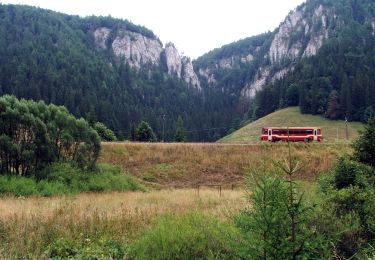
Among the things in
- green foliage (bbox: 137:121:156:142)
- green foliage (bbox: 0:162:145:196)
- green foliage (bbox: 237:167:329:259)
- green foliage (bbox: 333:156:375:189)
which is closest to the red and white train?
green foliage (bbox: 0:162:145:196)

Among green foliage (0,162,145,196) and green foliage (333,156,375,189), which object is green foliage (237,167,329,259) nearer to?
green foliage (333,156,375,189)

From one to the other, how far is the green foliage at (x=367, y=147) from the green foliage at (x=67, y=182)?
14.3m

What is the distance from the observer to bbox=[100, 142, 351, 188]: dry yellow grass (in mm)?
35219

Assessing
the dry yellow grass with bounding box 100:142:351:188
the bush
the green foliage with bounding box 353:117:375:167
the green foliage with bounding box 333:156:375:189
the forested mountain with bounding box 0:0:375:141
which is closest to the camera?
the green foliage with bounding box 333:156:375:189

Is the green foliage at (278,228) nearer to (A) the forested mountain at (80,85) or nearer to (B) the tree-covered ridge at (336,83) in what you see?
(B) the tree-covered ridge at (336,83)

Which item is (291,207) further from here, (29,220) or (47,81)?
(47,81)

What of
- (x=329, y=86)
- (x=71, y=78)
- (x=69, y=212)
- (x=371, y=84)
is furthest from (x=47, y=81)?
(x=69, y=212)

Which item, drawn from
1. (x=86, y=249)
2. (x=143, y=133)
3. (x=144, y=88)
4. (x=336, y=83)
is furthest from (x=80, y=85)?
(x=86, y=249)

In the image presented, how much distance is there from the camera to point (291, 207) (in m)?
5.33

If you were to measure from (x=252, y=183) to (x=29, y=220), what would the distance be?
634 centimetres

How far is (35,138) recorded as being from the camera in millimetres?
23938

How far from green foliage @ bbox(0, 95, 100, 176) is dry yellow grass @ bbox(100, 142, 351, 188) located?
8.35 m

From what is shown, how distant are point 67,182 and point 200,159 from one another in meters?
17.3

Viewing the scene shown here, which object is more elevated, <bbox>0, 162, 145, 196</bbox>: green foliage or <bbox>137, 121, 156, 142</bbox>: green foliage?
<bbox>137, 121, 156, 142</bbox>: green foliage
